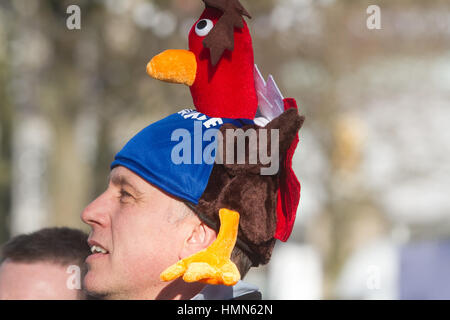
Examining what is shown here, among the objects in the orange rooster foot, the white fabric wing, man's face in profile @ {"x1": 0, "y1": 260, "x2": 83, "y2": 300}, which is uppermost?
the white fabric wing

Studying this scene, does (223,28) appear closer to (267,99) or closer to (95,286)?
(267,99)

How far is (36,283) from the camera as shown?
290 centimetres

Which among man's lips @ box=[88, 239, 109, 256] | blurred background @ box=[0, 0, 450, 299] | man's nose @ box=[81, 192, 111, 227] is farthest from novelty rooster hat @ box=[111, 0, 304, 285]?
blurred background @ box=[0, 0, 450, 299]

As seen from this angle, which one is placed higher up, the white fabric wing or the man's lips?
the white fabric wing

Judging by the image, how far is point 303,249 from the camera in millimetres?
12758

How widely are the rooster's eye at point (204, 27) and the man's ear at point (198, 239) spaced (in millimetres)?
614

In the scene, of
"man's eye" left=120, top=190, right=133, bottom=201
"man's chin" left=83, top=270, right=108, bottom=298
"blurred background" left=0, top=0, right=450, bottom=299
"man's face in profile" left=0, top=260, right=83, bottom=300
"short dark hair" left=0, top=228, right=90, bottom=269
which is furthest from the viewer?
"blurred background" left=0, top=0, right=450, bottom=299

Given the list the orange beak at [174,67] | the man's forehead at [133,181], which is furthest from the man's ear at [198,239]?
the orange beak at [174,67]

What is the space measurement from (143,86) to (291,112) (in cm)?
822

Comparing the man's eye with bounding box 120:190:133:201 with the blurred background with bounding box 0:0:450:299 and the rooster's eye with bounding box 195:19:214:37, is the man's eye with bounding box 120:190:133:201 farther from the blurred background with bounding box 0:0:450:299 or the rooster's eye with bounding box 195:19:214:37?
the blurred background with bounding box 0:0:450:299

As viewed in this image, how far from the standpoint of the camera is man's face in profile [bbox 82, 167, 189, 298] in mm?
2338

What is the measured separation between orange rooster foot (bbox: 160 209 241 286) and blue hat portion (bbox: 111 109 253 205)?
140 mm

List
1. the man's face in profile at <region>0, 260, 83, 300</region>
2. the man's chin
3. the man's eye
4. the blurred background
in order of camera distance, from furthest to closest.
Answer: the blurred background, the man's face in profile at <region>0, 260, 83, 300</region>, the man's eye, the man's chin

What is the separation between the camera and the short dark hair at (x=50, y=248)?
298 centimetres
